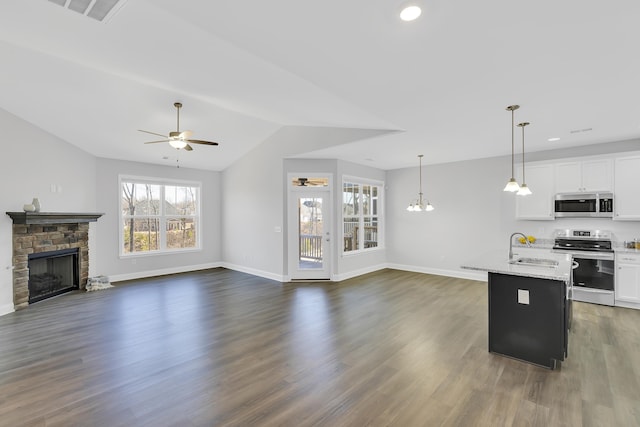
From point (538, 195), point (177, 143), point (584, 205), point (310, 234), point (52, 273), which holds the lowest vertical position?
point (52, 273)

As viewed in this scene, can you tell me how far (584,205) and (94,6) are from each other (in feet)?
22.6

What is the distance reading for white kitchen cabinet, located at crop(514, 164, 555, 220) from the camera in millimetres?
5379

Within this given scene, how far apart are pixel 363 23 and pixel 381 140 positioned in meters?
2.99

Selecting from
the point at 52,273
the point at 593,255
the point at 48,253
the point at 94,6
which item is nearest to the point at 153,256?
the point at 52,273

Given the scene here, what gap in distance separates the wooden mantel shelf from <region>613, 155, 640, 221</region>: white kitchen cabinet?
9.20m

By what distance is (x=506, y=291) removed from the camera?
3.15 metres

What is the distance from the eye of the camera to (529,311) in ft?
9.87

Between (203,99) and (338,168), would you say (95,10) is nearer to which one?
(203,99)

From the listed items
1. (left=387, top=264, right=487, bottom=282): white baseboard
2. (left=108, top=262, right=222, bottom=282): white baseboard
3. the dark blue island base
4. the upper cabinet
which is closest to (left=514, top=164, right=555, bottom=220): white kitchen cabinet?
the upper cabinet

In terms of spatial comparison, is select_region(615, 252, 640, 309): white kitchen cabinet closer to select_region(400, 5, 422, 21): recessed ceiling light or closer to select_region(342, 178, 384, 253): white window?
select_region(342, 178, 384, 253): white window

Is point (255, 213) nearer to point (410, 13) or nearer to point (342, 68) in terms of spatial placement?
point (342, 68)

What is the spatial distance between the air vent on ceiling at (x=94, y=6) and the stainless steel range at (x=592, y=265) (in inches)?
250

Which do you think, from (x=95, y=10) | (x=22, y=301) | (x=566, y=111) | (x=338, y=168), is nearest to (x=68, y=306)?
(x=22, y=301)

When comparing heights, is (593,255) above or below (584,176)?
below
